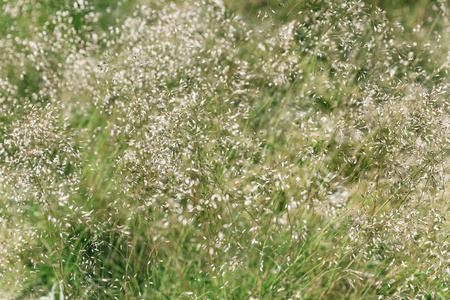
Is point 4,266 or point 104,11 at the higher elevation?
point 104,11

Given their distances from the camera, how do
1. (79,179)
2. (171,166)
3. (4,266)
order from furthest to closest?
(79,179) < (4,266) < (171,166)

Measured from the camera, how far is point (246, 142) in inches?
110

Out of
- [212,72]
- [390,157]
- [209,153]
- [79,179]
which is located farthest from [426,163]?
[79,179]

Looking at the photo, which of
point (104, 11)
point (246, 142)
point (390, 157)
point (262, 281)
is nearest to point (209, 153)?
point (246, 142)

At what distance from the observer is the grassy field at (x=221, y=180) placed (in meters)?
2.48

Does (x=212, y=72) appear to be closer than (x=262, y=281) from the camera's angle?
No

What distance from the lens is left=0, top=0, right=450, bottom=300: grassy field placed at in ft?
8.14

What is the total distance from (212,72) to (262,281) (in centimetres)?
137

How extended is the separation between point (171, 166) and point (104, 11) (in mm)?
2189

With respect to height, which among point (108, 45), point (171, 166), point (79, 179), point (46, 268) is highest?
point (108, 45)

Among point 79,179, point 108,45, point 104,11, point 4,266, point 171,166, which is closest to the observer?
point 171,166

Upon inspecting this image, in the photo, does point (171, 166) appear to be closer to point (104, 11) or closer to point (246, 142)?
point (246, 142)

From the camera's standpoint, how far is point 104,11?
13.3 ft

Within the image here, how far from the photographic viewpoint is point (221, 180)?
264 centimetres
